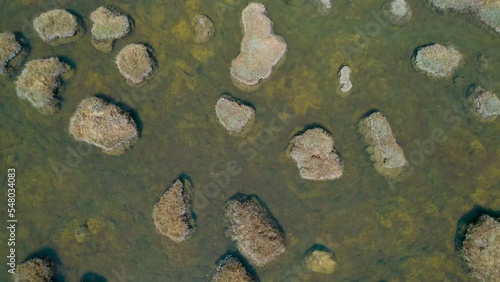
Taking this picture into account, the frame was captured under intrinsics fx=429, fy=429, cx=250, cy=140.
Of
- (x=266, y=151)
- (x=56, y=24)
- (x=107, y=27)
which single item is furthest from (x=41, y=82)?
(x=266, y=151)

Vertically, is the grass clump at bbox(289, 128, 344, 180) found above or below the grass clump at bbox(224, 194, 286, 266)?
above

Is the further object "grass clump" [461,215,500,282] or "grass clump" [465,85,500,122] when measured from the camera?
"grass clump" [465,85,500,122]

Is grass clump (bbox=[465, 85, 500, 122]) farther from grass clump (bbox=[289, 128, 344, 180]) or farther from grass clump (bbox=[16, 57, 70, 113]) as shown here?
grass clump (bbox=[16, 57, 70, 113])

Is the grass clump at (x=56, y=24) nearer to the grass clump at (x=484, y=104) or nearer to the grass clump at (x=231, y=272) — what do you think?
the grass clump at (x=231, y=272)

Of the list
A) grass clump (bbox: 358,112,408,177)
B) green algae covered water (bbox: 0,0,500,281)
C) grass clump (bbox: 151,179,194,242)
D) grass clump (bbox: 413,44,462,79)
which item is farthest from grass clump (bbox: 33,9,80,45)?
grass clump (bbox: 413,44,462,79)

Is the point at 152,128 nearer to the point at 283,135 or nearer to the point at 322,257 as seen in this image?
the point at 283,135

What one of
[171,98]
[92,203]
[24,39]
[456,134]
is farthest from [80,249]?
[456,134]
